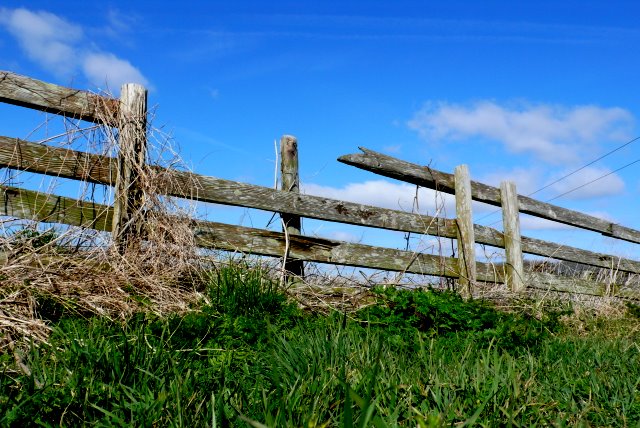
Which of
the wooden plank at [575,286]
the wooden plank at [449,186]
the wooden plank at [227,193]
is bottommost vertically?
the wooden plank at [575,286]

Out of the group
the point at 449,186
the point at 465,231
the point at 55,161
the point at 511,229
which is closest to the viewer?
the point at 55,161

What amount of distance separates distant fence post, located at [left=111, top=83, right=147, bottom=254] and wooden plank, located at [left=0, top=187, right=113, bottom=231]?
15 centimetres

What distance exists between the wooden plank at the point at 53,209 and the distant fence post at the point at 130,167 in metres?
0.15

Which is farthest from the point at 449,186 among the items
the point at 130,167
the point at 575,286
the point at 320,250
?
the point at 130,167

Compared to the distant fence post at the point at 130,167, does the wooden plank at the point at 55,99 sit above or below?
above

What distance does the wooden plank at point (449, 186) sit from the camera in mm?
7355

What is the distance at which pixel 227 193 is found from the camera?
6258 millimetres

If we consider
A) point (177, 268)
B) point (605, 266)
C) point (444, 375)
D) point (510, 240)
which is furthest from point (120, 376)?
point (605, 266)

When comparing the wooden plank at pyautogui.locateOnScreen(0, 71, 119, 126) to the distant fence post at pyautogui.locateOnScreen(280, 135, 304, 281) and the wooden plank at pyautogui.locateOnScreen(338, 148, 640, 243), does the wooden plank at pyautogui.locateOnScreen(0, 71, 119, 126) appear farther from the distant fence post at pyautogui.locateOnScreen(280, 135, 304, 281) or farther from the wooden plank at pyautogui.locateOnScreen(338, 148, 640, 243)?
the wooden plank at pyautogui.locateOnScreen(338, 148, 640, 243)

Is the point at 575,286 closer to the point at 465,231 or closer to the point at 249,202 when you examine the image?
the point at 465,231

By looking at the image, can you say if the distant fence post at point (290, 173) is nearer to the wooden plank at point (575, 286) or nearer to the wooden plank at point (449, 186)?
the wooden plank at point (449, 186)

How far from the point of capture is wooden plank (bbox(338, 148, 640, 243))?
736cm

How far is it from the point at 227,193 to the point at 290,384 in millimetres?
4020

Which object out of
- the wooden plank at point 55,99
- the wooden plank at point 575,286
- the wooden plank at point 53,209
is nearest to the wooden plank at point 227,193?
the wooden plank at point 53,209
